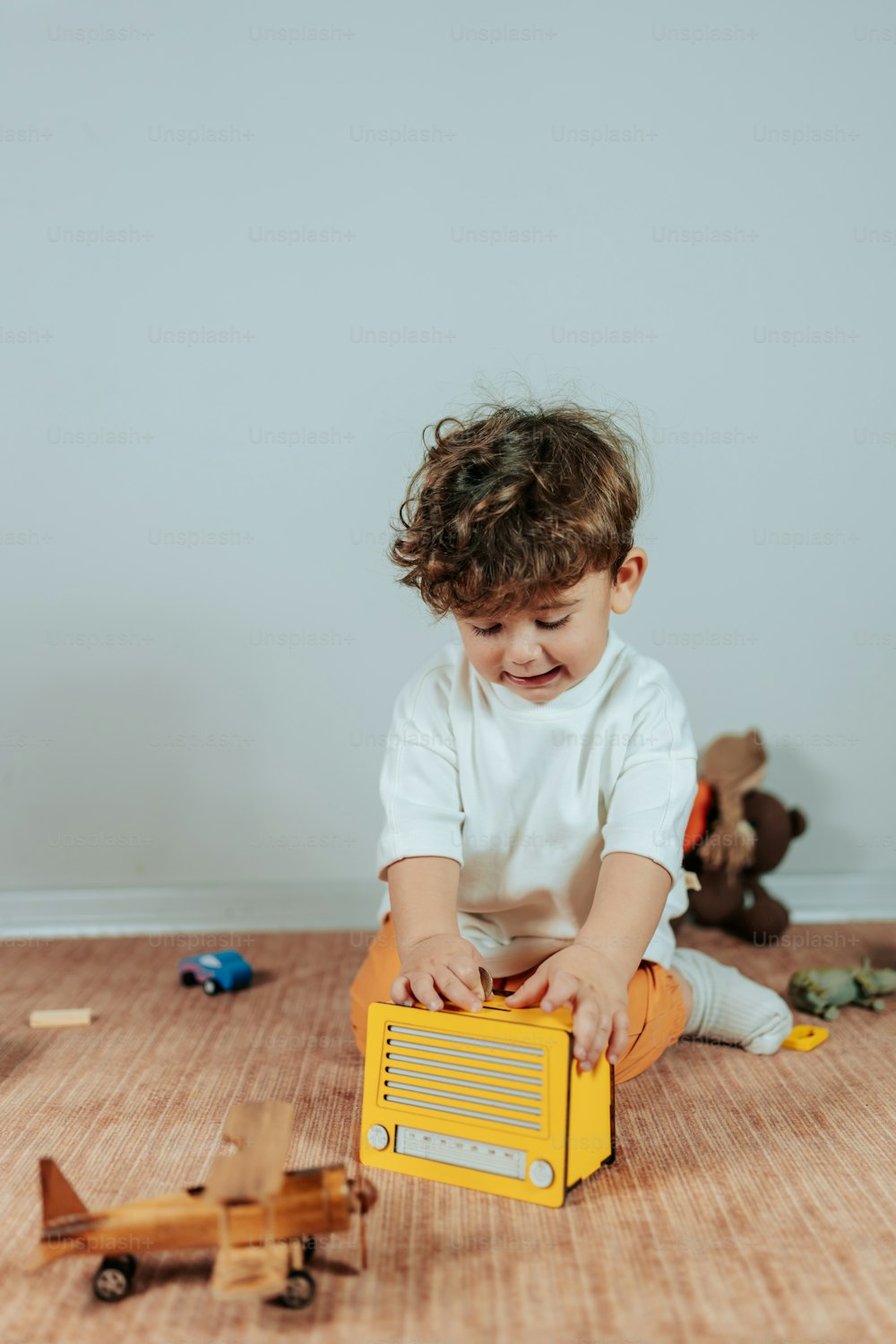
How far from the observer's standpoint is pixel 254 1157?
0.66 metres

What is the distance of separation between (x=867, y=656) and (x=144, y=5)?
1242mm

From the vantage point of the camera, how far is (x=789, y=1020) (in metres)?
1.08

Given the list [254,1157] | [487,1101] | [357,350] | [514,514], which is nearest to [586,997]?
[487,1101]

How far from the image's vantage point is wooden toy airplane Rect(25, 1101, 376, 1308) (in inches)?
25.3

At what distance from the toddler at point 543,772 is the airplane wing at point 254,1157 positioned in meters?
0.16

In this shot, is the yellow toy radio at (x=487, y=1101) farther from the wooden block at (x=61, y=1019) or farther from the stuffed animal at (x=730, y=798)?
the stuffed animal at (x=730, y=798)

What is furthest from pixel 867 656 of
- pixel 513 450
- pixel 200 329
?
pixel 200 329

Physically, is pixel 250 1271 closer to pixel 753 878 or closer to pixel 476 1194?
pixel 476 1194

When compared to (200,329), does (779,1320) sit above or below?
below

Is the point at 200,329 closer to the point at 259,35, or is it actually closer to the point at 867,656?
the point at 259,35

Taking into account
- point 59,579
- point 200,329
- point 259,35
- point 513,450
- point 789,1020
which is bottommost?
point 789,1020

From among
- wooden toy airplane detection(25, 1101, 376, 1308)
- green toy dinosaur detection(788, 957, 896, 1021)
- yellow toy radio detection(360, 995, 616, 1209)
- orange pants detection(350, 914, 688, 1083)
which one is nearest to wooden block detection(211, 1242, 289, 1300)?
wooden toy airplane detection(25, 1101, 376, 1308)

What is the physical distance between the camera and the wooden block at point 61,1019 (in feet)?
3.84

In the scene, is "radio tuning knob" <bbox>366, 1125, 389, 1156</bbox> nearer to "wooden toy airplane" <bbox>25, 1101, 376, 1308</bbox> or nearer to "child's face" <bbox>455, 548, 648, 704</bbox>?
"wooden toy airplane" <bbox>25, 1101, 376, 1308</bbox>
